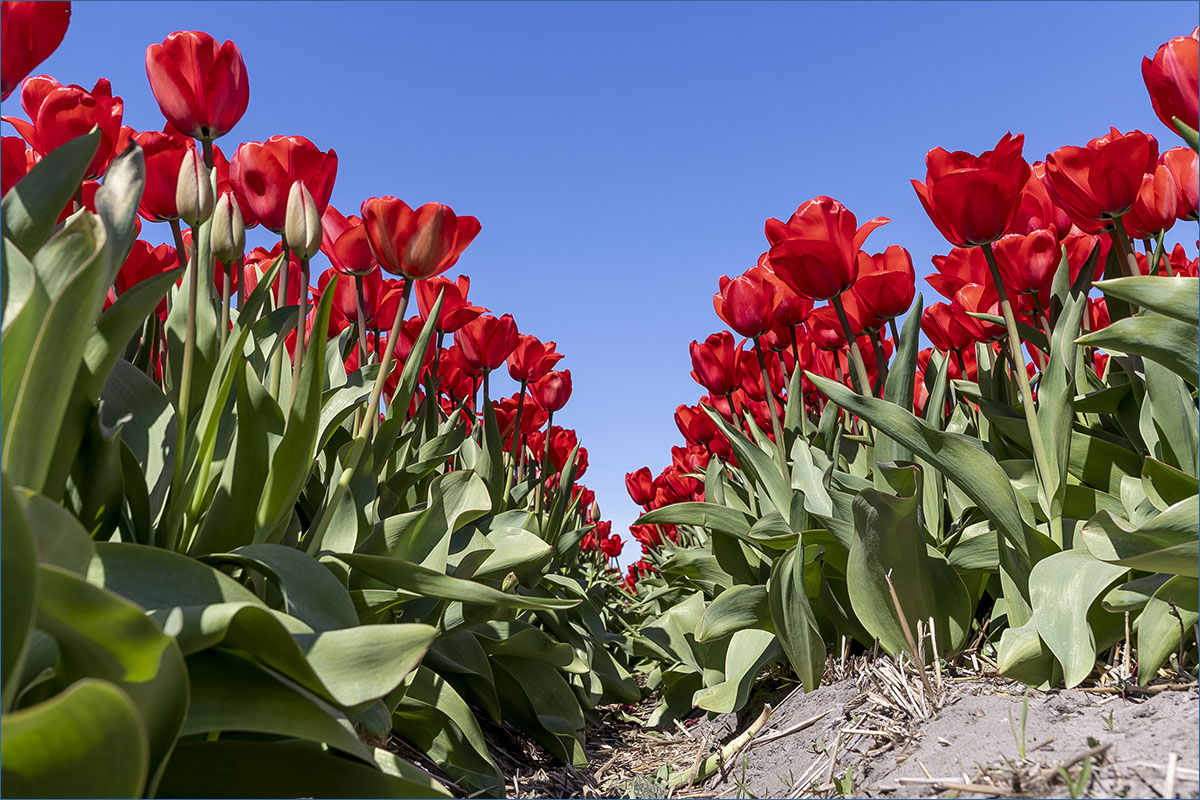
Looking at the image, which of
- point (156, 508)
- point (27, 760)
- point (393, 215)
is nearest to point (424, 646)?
point (27, 760)

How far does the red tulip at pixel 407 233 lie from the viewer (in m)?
1.65

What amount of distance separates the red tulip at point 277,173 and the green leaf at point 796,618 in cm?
129

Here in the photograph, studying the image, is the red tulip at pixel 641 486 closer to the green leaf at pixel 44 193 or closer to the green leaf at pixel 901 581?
the green leaf at pixel 901 581

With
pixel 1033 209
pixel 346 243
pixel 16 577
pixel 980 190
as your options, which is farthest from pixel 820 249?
pixel 16 577

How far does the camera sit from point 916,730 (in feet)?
4.97

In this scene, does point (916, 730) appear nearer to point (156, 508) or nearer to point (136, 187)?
point (156, 508)

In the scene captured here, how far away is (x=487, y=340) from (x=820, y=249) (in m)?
1.26

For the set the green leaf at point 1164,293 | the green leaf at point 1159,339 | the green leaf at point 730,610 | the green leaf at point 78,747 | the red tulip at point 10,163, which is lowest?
the green leaf at point 730,610

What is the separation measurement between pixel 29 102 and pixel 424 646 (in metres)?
1.35

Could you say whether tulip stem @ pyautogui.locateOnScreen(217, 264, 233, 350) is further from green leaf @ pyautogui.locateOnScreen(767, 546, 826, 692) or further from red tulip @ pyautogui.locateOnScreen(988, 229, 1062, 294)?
red tulip @ pyautogui.locateOnScreen(988, 229, 1062, 294)

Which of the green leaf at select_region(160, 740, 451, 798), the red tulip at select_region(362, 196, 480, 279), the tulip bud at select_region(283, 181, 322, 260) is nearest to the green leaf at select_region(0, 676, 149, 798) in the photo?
the green leaf at select_region(160, 740, 451, 798)

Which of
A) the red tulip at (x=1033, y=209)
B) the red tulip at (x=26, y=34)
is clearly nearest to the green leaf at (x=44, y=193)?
the red tulip at (x=26, y=34)

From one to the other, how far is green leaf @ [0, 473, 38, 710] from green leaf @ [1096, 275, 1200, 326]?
4.89 feet

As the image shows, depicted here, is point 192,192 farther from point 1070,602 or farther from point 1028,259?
point 1028,259
